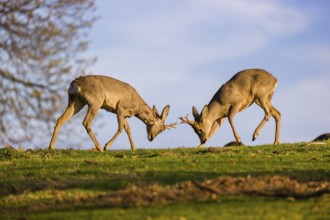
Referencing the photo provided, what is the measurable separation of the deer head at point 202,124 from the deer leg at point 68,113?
6.20m

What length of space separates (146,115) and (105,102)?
2.78 m

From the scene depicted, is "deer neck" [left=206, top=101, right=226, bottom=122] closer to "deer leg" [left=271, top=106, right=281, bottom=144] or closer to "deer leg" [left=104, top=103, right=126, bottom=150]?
"deer leg" [left=271, top=106, right=281, bottom=144]

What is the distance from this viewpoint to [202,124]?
3167 cm

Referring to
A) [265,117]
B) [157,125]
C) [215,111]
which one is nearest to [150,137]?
[157,125]

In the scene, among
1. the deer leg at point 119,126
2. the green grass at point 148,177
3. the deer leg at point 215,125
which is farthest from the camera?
the deer leg at point 215,125

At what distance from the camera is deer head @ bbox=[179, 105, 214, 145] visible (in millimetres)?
31344

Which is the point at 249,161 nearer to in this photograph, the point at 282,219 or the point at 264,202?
the point at 264,202

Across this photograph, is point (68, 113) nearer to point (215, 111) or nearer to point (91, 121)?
point (91, 121)

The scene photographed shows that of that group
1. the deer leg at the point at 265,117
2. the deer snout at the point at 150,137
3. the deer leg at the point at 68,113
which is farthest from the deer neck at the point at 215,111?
the deer leg at the point at 68,113

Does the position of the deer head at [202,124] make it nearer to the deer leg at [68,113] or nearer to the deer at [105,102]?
the deer at [105,102]

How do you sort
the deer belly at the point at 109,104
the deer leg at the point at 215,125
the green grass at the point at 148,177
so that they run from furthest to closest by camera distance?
the deer leg at the point at 215,125, the deer belly at the point at 109,104, the green grass at the point at 148,177

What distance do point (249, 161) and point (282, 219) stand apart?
27.8ft

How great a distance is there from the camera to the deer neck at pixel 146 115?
28828 millimetres

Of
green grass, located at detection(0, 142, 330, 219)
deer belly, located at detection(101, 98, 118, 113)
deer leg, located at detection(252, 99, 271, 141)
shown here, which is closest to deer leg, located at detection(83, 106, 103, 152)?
deer belly, located at detection(101, 98, 118, 113)
